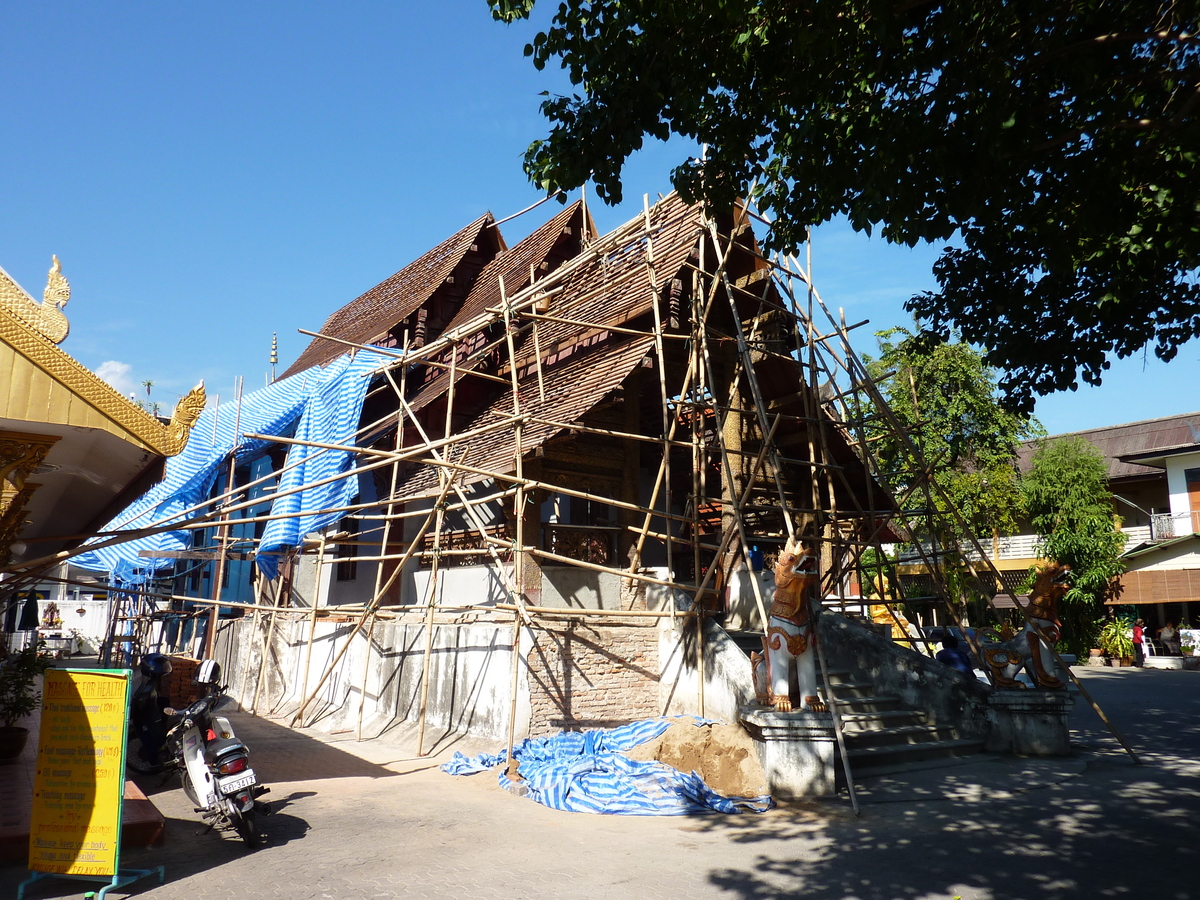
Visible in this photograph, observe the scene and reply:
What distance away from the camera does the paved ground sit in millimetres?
5254

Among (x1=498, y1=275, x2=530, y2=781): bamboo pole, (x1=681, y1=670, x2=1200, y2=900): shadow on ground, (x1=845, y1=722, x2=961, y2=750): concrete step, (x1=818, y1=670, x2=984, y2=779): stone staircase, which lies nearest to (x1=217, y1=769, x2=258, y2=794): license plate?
(x1=498, y1=275, x2=530, y2=781): bamboo pole

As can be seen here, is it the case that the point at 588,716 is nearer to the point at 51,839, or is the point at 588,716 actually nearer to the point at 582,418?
the point at 582,418

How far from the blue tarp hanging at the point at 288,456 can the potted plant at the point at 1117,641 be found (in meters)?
21.4

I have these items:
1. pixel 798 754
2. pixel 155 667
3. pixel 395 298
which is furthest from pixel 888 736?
pixel 395 298

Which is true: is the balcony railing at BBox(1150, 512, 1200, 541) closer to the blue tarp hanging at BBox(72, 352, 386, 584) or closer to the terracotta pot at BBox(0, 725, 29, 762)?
the blue tarp hanging at BBox(72, 352, 386, 584)

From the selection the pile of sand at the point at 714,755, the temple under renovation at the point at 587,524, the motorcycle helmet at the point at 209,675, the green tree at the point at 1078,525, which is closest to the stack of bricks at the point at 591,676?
the temple under renovation at the point at 587,524

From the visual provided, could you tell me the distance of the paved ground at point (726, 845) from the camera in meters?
5.25

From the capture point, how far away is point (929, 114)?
6.02 metres

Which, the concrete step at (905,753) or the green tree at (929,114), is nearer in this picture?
the green tree at (929,114)

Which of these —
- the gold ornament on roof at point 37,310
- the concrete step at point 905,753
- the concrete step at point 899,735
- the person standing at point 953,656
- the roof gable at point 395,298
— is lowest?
the concrete step at point 905,753

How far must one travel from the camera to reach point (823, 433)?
12281 millimetres

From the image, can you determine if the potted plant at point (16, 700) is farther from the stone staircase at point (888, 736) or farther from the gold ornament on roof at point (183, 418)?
the stone staircase at point (888, 736)

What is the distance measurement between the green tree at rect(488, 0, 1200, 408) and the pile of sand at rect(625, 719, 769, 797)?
4976mm

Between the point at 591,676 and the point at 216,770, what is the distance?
478 cm
